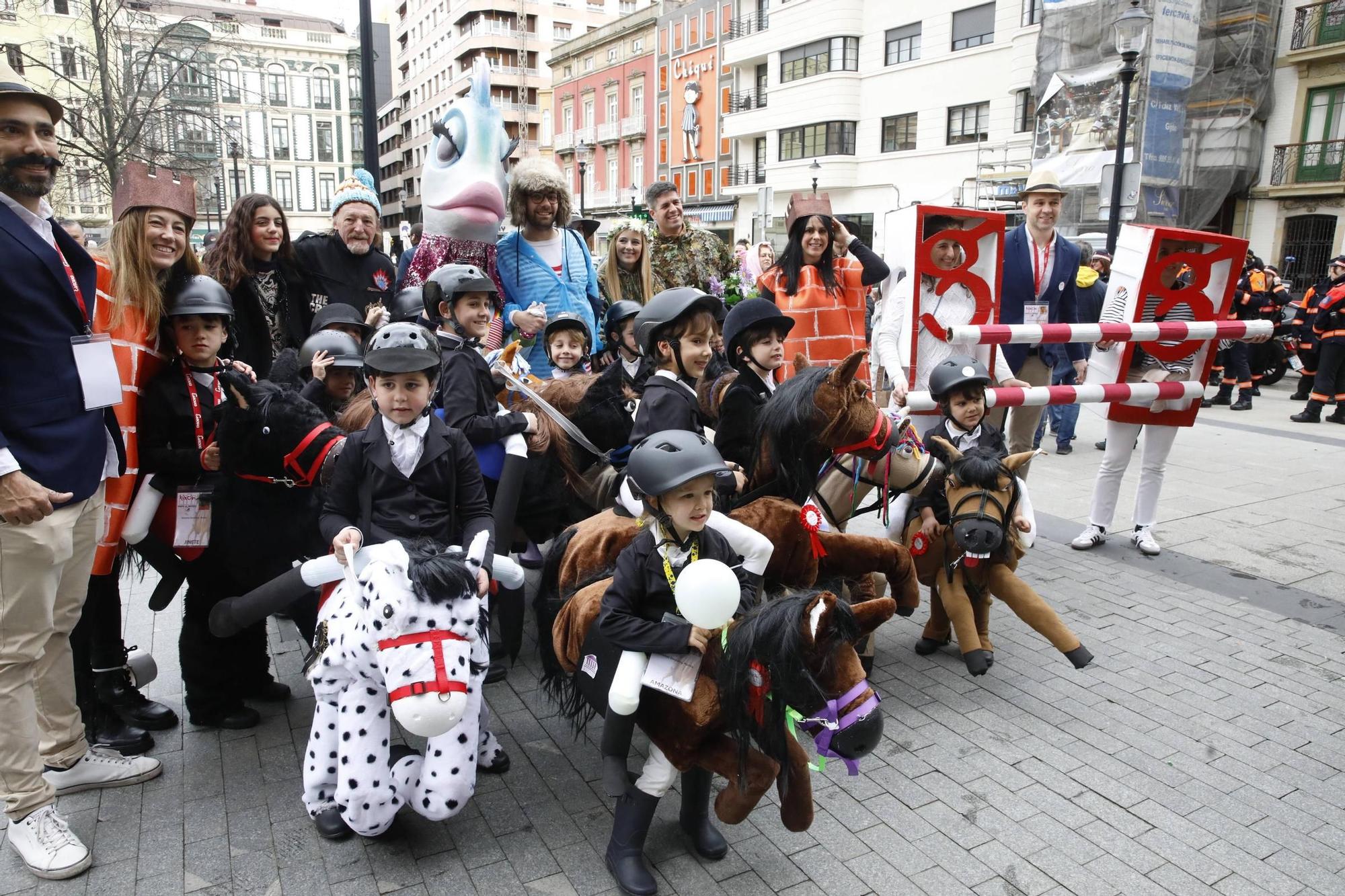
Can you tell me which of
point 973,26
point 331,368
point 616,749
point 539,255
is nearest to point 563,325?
A: point 539,255

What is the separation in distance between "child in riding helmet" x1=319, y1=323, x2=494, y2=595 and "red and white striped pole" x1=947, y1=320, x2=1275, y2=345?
294 cm

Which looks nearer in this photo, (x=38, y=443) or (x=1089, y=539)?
(x=38, y=443)

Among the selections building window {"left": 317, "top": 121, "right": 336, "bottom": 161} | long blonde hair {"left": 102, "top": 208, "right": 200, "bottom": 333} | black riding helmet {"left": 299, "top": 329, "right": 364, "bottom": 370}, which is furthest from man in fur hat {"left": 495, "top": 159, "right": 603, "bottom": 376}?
building window {"left": 317, "top": 121, "right": 336, "bottom": 161}

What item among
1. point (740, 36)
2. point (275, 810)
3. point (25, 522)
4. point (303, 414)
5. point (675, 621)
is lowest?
point (275, 810)

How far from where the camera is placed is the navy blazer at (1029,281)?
588 centimetres

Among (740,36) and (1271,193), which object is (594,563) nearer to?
(1271,193)

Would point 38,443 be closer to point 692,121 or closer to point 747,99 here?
point 747,99

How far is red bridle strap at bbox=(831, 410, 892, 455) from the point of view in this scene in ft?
11.6

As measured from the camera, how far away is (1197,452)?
30.9 ft

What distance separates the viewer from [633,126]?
159 feet

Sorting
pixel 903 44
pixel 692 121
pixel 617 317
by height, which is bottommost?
pixel 617 317

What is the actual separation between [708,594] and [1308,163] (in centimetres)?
2477

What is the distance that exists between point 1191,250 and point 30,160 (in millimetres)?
6138

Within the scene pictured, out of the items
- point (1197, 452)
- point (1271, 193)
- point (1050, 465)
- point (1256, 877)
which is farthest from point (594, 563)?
point (1271, 193)
